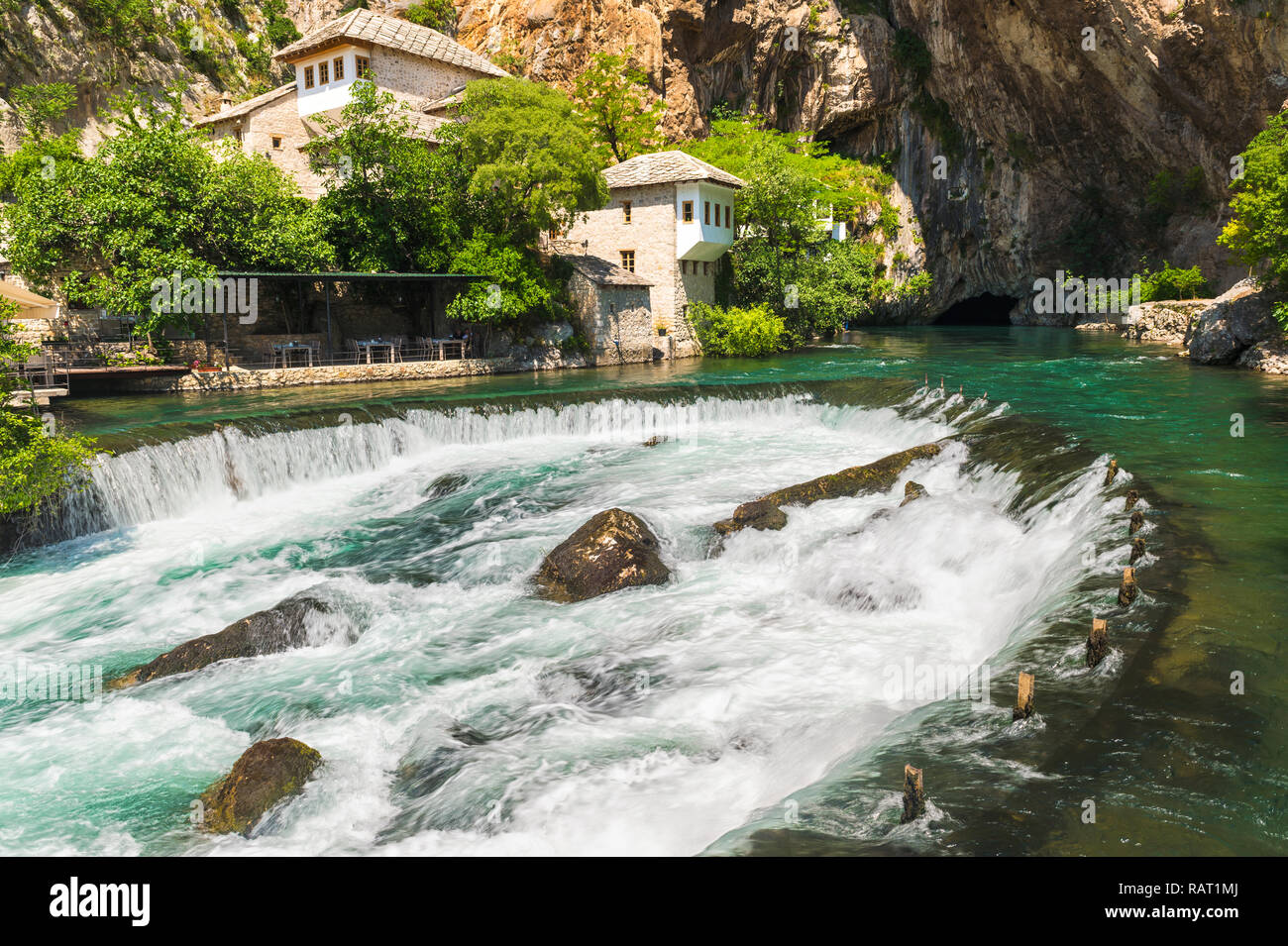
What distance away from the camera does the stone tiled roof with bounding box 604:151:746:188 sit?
36.1m

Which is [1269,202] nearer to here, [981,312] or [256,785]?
[256,785]

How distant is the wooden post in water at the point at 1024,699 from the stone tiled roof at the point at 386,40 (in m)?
41.5

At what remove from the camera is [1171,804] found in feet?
18.9

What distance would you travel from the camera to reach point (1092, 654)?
7707 millimetres

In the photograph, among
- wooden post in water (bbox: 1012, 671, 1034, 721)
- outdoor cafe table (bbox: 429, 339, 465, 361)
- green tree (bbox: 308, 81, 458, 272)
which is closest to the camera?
wooden post in water (bbox: 1012, 671, 1034, 721)

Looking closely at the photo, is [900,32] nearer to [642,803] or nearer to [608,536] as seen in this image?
[608,536]

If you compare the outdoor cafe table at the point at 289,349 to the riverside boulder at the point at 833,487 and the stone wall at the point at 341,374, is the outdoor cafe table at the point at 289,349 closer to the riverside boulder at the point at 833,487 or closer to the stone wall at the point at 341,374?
the stone wall at the point at 341,374

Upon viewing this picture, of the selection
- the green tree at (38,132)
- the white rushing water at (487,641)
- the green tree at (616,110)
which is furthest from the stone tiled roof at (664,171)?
the green tree at (38,132)

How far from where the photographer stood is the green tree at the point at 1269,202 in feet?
75.3

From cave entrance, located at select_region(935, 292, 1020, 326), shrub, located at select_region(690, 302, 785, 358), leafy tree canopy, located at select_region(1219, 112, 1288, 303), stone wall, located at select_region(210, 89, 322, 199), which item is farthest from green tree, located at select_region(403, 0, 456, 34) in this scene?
leafy tree canopy, located at select_region(1219, 112, 1288, 303)

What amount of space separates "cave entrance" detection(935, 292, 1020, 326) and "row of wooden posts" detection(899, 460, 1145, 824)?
164 ft

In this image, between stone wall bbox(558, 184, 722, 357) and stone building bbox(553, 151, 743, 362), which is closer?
stone building bbox(553, 151, 743, 362)

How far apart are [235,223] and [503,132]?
32.1ft

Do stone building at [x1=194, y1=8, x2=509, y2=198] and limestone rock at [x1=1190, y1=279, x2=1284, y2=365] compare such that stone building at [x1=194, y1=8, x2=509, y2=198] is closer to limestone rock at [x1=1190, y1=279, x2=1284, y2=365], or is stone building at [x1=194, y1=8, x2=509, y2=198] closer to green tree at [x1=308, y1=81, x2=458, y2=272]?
green tree at [x1=308, y1=81, x2=458, y2=272]
